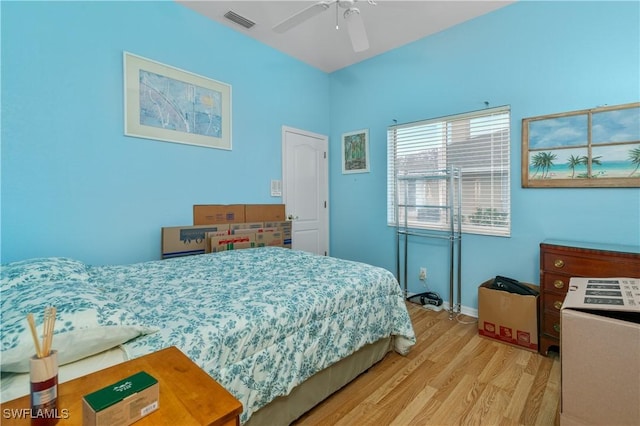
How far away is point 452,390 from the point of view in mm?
1770

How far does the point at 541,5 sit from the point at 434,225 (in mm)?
2137

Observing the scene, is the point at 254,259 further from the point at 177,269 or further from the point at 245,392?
the point at 245,392

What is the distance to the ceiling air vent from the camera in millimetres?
2840

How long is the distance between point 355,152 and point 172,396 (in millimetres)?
3564

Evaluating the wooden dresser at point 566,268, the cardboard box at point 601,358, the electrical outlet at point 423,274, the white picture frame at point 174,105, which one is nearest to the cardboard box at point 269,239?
the white picture frame at point 174,105

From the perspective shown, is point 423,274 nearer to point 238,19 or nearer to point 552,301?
point 552,301

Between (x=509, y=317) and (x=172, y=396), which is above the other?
(x=172, y=396)

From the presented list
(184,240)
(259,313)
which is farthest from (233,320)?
(184,240)

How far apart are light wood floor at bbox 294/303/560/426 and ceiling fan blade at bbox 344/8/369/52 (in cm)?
252

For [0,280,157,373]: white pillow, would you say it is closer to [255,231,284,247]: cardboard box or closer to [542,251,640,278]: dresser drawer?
[255,231,284,247]: cardboard box

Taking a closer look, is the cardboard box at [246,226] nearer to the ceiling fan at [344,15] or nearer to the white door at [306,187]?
the white door at [306,187]

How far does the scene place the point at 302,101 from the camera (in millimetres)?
3840

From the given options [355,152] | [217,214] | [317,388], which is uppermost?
[355,152]

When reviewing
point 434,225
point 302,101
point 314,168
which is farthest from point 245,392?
point 302,101
